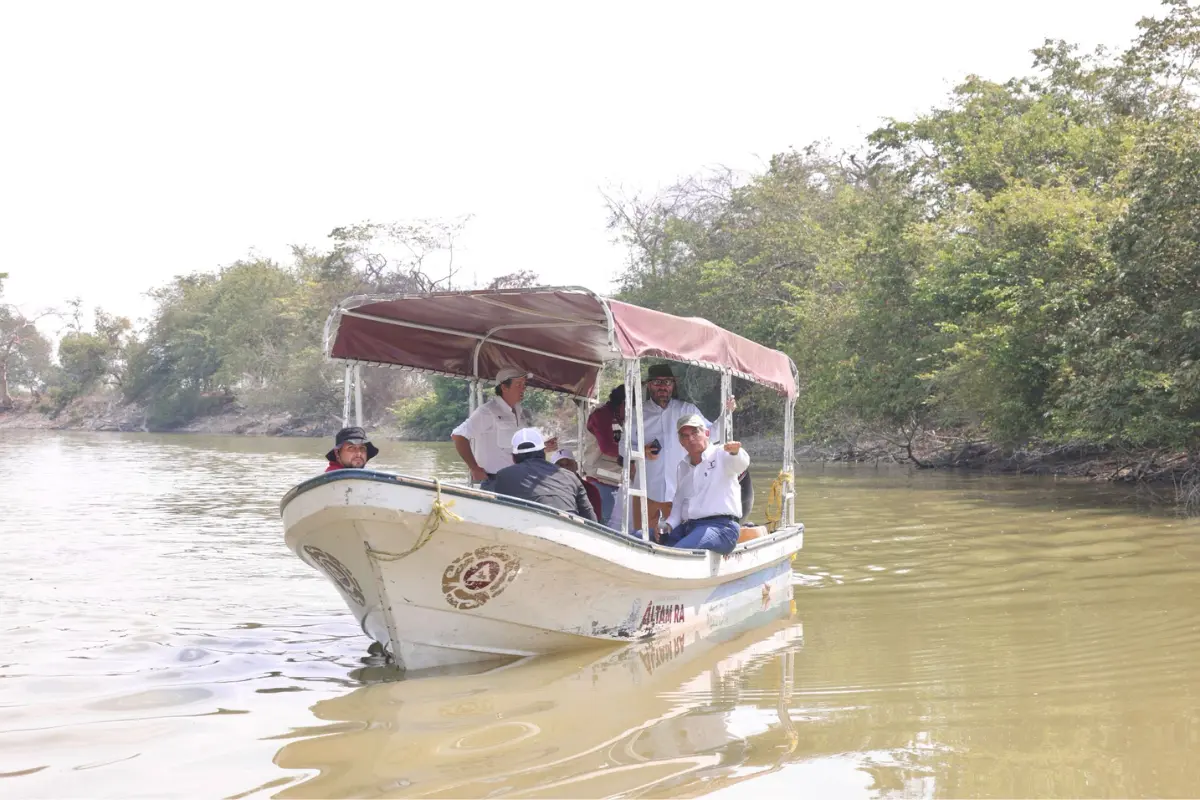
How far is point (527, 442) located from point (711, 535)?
1.63 meters

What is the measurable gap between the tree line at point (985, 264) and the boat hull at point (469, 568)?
10011 millimetres

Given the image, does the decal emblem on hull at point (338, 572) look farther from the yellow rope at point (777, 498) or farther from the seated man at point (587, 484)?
the yellow rope at point (777, 498)

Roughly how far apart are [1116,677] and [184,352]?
67.7 metres

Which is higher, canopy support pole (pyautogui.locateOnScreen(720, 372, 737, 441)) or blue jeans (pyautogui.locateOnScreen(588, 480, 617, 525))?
canopy support pole (pyautogui.locateOnScreen(720, 372, 737, 441))

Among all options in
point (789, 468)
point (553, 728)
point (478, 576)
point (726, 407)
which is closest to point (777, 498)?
point (789, 468)

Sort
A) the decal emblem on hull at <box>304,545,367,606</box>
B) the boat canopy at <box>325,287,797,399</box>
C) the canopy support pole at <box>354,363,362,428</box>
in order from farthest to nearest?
1. the canopy support pole at <box>354,363,362,428</box>
2. the boat canopy at <box>325,287,797,399</box>
3. the decal emblem on hull at <box>304,545,367,606</box>

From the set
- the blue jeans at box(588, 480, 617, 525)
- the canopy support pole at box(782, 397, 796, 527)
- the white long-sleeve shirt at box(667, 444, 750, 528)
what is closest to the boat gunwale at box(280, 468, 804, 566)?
the white long-sleeve shirt at box(667, 444, 750, 528)

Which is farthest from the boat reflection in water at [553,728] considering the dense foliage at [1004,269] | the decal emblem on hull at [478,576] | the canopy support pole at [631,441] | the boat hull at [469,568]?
the dense foliage at [1004,269]

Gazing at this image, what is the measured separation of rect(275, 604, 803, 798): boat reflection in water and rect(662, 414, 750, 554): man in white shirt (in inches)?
33.6

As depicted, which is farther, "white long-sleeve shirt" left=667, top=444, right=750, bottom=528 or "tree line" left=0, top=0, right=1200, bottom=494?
"tree line" left=0, top=0, right=1200, bottom=494

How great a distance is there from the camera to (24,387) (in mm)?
82125

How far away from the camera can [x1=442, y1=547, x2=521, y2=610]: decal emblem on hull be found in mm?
6531

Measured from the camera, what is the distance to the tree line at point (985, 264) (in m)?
15.2

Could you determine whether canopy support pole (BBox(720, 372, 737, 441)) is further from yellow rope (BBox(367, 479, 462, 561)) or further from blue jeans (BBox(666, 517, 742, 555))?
yellow rope (BBox(367, 479, 462, 561))
